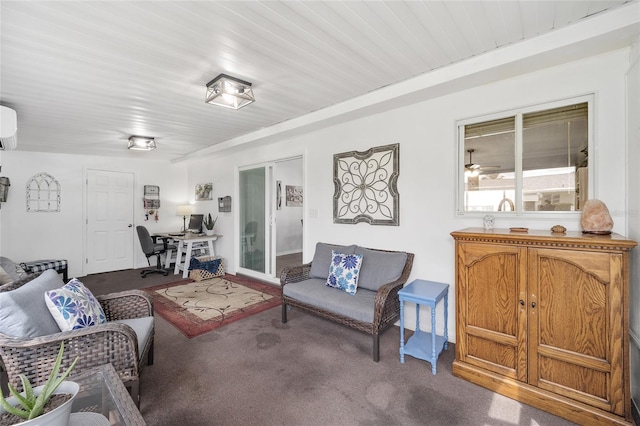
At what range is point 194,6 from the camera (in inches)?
65.7

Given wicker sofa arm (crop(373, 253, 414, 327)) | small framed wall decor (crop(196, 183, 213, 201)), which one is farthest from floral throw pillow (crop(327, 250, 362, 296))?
small framed wall decor (crop(196, 183, 213, 201))

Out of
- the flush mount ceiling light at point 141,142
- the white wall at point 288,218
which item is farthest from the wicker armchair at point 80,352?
the white wall at point 288,218

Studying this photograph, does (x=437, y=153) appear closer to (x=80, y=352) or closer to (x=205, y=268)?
(x=80, y=352)

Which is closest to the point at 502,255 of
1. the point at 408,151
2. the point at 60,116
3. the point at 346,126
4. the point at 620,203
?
the point at 620,203

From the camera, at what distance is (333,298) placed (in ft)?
9.11

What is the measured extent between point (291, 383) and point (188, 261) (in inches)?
154

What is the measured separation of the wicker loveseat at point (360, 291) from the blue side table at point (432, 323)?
0.53 feet

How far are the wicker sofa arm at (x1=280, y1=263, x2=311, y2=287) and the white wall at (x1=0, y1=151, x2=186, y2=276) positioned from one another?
469 centimetres

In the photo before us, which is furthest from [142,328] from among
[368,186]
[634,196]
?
[634,196]

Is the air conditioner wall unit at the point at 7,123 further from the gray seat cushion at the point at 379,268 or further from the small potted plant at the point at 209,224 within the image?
the gray seat cushion at the point at 379,268

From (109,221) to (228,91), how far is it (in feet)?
16.8

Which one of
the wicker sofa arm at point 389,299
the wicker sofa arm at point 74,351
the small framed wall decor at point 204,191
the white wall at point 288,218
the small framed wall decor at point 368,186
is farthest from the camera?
the white wall at point 288,218

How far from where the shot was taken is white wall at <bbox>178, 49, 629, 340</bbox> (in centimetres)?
204

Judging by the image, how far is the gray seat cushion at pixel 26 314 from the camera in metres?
1.53
